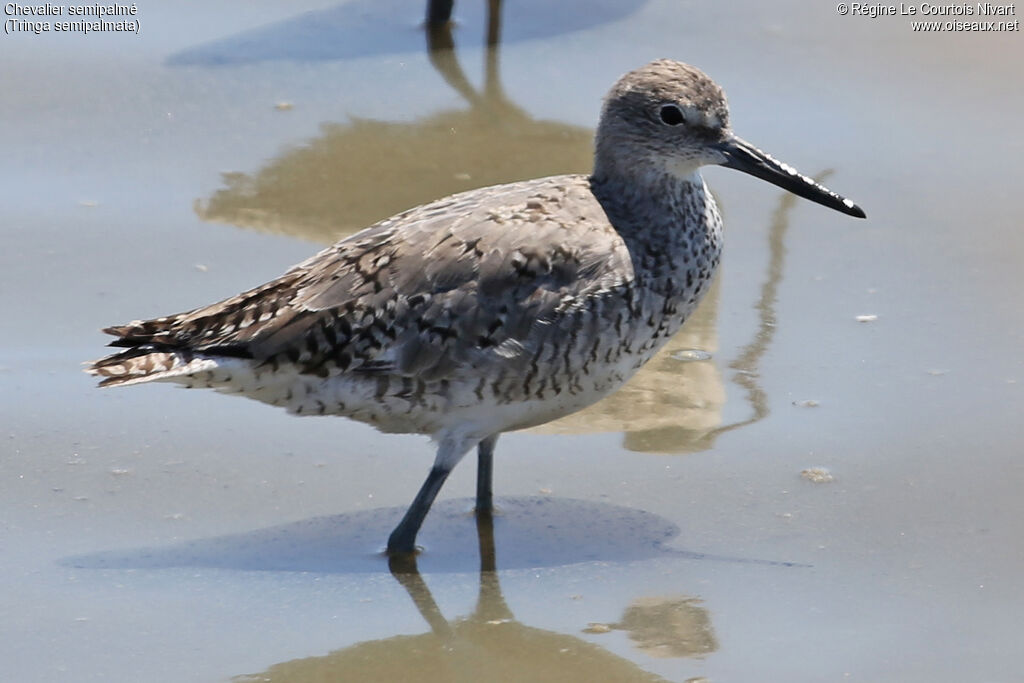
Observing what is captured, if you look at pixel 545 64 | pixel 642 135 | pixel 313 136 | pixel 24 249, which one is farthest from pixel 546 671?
pixel 545 64

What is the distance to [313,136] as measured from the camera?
312 inches

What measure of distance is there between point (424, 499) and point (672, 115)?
4.82 ft

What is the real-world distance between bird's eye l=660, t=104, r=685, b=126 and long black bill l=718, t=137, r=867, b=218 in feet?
0.54

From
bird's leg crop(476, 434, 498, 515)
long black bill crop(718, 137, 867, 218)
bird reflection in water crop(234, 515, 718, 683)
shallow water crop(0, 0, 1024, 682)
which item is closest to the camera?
bird reflection in water crop(234, 515, 718, 683)

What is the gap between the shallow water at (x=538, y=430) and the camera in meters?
4.66

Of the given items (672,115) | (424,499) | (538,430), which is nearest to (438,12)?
(538,430)

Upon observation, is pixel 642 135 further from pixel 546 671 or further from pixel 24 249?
pixel 24 249

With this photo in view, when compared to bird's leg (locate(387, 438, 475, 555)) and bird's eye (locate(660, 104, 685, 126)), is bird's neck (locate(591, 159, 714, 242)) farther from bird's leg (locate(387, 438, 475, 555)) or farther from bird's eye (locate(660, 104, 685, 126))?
bird's leg (locate(387, 438, 475, 555))

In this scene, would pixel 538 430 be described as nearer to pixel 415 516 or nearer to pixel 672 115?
pixel 415 516

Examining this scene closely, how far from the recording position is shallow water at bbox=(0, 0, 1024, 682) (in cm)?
466

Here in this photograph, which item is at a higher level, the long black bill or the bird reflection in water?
the long black bill

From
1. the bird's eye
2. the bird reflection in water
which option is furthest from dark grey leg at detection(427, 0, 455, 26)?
the bird reflection in water

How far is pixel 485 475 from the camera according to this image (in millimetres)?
5281

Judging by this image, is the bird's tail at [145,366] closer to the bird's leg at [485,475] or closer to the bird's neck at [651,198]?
the bird's leg at [485,475]
